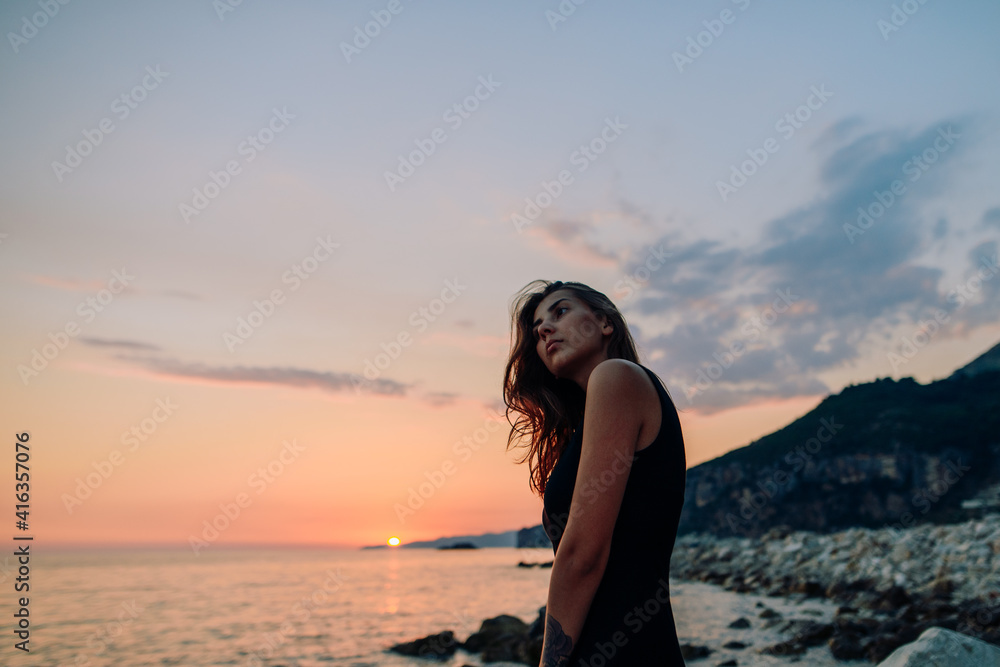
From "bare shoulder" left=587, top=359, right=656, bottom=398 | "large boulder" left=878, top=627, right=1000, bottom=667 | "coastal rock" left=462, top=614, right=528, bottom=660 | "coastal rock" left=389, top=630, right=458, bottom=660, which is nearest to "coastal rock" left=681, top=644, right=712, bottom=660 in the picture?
"coastal rock" left=462, top=614, right=528, bottom=660

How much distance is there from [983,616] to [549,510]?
52.6ft

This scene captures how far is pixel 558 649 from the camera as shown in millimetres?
1905

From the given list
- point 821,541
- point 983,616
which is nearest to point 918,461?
point 821,541

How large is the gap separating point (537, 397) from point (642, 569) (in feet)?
3.83

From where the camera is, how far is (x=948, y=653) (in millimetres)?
7141

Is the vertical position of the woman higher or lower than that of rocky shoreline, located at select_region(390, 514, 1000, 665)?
higher

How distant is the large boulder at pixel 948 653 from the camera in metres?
7.11

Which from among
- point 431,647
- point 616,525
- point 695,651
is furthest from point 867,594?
point 616,525

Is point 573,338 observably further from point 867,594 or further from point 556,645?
point 867,594

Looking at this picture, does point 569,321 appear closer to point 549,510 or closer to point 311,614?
point 549,510

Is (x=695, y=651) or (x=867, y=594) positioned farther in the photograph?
(x=867, y=594)

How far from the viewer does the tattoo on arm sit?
1.89m

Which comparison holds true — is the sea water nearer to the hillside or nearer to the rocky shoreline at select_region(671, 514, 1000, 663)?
the rocky shoreline at select_region(671, 514, 1000, 663)

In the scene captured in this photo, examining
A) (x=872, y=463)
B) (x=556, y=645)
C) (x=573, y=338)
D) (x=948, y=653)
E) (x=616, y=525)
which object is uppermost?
(x=872, y=463)
